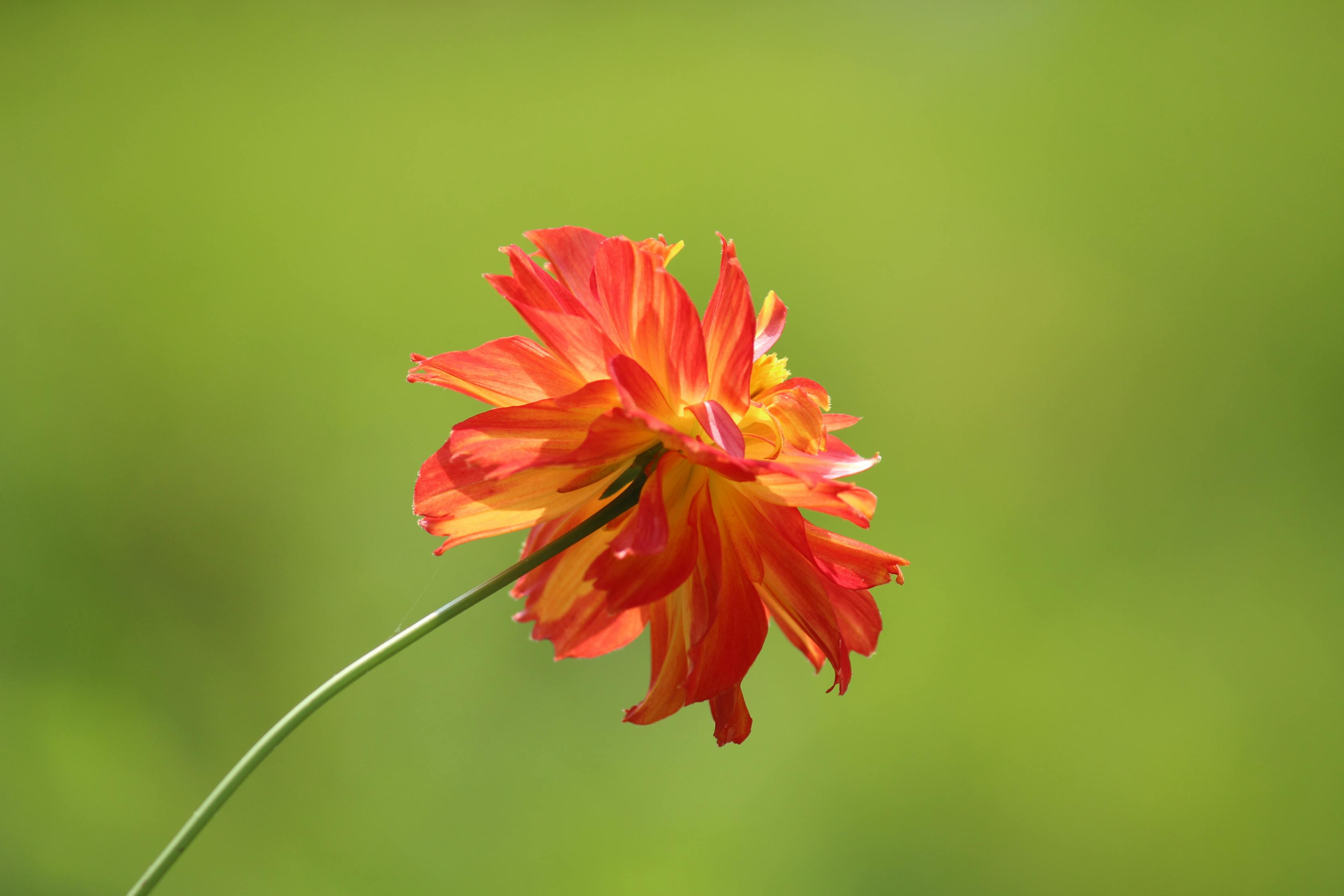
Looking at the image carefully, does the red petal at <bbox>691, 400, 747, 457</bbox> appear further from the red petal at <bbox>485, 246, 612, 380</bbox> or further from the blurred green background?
the blurred green background

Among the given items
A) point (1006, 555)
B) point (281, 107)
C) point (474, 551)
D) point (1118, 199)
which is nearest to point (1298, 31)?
point (1118, 199)

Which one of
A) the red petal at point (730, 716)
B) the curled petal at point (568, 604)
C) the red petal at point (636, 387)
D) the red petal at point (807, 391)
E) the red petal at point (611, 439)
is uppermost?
the red petal at point (636, 387)

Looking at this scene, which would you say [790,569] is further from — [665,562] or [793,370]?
[793,370]

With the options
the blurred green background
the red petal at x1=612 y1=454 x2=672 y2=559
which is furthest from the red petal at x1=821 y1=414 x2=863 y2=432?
the blurred green background

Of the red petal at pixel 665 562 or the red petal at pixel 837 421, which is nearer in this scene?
the red petal at pixel 665 562

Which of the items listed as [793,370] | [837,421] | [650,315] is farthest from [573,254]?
[793,370]

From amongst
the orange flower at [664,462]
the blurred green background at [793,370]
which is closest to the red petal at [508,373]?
the orange flower at [664,462]

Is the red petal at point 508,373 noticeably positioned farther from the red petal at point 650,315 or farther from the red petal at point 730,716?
the red petal at point 730,716
